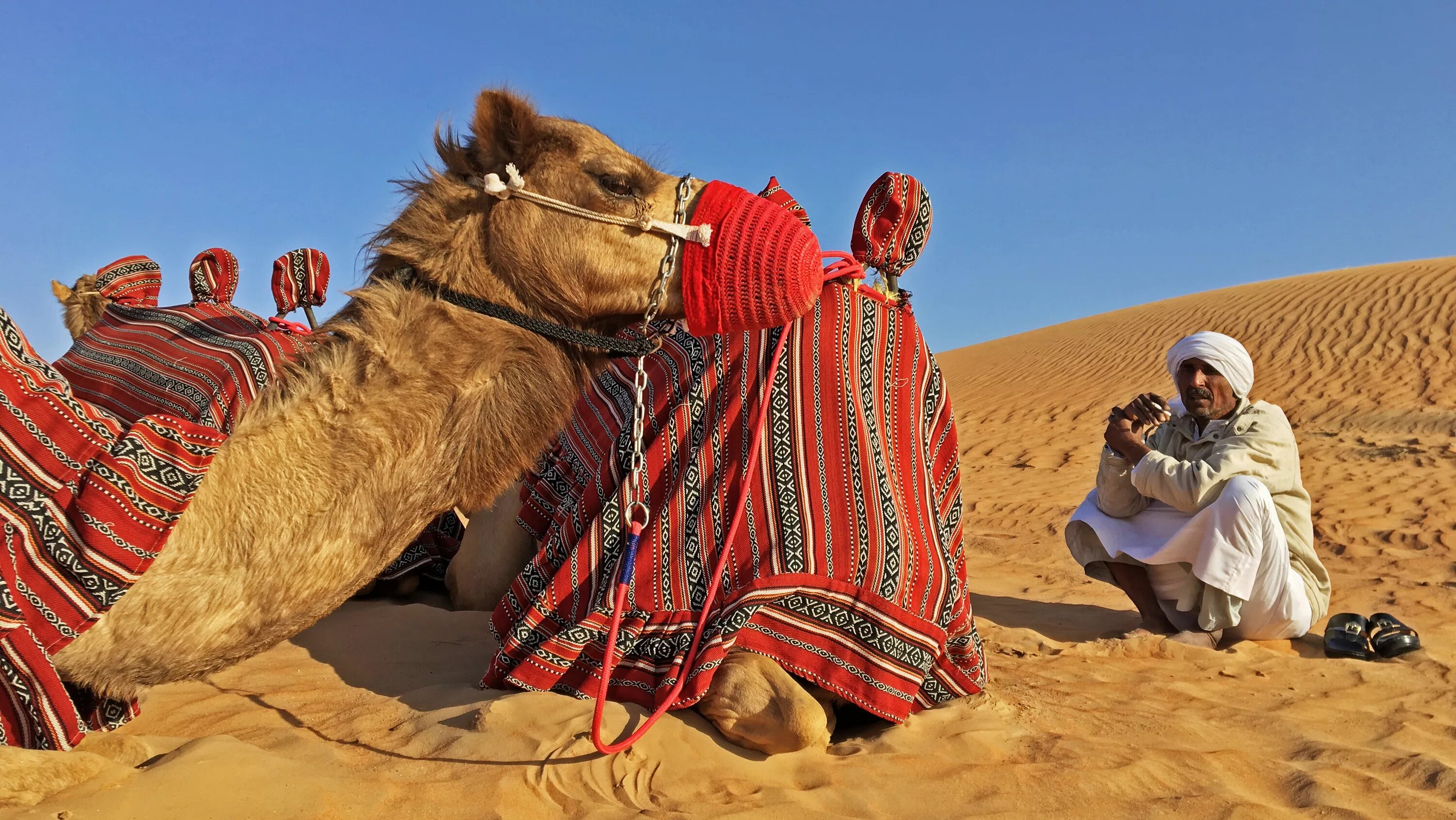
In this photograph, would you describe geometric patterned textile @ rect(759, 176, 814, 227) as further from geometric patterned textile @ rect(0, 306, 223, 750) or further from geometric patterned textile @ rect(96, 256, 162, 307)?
geometric patterned textile @ rect(96, 256, 162, 307)

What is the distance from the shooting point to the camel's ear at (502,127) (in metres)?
2.07

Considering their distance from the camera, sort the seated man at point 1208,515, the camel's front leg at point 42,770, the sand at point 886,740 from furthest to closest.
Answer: the seated man at point 1208,515 < the sand at point 886,740 < the camel's front leg at point 42,770

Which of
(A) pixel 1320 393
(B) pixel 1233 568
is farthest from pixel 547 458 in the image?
(A) pixel 1320 393

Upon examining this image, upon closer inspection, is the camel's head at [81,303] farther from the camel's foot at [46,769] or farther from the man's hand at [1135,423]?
the man's hand at [1135,423]

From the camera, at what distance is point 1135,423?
473 cm

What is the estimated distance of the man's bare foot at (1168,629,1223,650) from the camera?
446cm

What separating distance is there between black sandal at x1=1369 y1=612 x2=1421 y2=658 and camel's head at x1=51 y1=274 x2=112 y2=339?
6549 millimetres

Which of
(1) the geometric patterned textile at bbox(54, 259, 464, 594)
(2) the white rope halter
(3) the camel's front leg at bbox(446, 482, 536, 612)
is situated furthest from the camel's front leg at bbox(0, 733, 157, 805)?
(1) the geometric patterned textile at bbox(54, 259, 464, 594)

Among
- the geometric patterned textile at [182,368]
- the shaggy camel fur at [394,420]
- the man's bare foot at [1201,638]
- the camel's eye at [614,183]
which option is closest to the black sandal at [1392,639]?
the man's bare foot at [1201,638]

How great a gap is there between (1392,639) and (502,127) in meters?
4.50

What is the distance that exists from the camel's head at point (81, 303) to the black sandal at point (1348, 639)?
6370 millimetres

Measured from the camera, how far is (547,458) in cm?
380

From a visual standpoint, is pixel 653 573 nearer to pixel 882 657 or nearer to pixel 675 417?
pixel 675 417

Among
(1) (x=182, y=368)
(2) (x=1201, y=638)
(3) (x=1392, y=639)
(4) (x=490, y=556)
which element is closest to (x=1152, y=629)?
(2) (x=1201, y=638)
